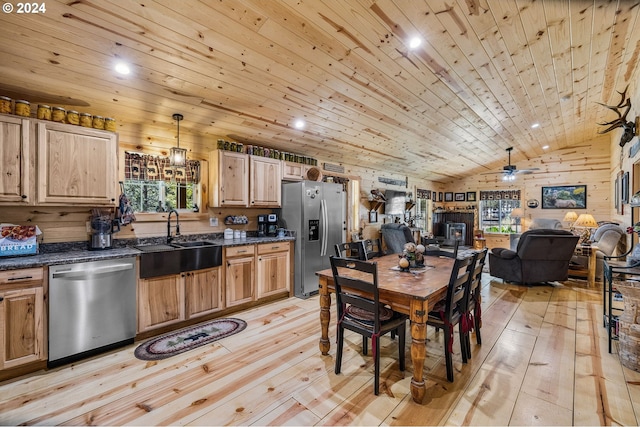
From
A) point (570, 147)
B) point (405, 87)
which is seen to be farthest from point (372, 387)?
point (570, 147)

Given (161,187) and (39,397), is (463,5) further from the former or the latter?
(39,397)

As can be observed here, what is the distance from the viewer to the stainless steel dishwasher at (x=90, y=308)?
2.41 m

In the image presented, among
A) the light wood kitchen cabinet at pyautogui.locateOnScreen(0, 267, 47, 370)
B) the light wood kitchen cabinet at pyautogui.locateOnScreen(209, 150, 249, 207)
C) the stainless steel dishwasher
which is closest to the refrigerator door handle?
the light wood kitchen cabinet at pyautogui.locateOnScreen(209, 150, 249, 207)

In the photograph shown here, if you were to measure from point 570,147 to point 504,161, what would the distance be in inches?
68.4

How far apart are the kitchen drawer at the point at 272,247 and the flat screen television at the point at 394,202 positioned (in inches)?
152

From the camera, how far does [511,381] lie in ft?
7.26

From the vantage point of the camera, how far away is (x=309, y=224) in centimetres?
445

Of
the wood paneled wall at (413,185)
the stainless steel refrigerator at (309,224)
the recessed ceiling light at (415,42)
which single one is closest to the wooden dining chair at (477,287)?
the recessed ceiling light at (415,42)

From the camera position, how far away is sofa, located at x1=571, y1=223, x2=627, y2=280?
4984 mm

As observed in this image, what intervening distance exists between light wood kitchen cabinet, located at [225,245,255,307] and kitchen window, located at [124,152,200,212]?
2.89 ft

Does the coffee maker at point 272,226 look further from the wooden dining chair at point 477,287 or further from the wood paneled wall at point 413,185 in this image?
the wooden dining chair at point 477,287

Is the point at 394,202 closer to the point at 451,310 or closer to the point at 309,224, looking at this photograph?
the point at 309,224

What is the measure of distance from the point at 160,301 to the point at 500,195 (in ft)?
33.8

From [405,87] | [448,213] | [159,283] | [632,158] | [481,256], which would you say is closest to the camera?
[481,256]
